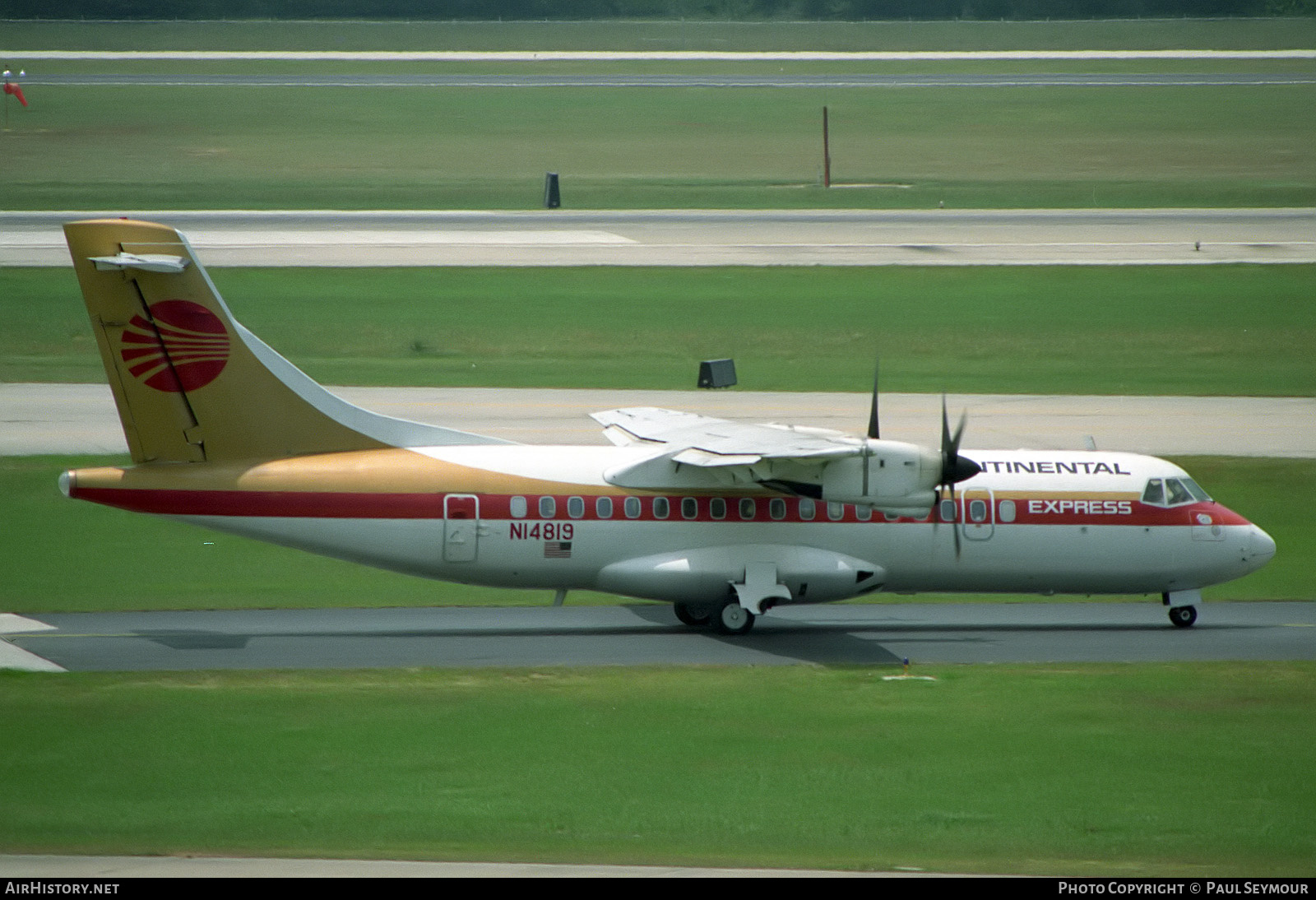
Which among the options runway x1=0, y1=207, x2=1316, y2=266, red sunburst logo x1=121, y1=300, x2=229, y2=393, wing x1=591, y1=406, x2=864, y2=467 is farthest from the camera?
runway x1=0, y1=207, x2=1316, y2=266

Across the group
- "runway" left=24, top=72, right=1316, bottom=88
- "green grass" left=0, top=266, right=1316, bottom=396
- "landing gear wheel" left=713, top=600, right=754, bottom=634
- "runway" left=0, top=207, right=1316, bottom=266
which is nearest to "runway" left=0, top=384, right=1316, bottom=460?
"green grass" left=0, top=266, right=1316, bottom=396

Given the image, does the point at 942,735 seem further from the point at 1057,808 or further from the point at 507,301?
the point at 507,301

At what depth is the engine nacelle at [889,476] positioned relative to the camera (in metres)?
23.3

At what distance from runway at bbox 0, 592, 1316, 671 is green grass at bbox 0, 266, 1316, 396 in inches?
695

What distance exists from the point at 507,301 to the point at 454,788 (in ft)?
131

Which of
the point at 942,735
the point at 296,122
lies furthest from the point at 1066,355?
the point at 296,122

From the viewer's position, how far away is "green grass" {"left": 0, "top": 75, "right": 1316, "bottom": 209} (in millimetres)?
81375

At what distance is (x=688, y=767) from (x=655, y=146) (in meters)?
85.7

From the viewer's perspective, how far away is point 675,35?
16162 centimetres

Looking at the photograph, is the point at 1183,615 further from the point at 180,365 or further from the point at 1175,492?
the point at 180,365

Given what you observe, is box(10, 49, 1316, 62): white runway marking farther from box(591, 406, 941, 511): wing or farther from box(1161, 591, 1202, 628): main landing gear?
box(1161, 591, 1202, 628): main landing gear

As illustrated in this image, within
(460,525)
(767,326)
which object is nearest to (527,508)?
(460,525)

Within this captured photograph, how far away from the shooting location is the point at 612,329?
52469mm

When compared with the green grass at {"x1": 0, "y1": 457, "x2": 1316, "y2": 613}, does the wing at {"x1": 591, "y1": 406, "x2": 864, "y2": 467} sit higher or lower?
higher
